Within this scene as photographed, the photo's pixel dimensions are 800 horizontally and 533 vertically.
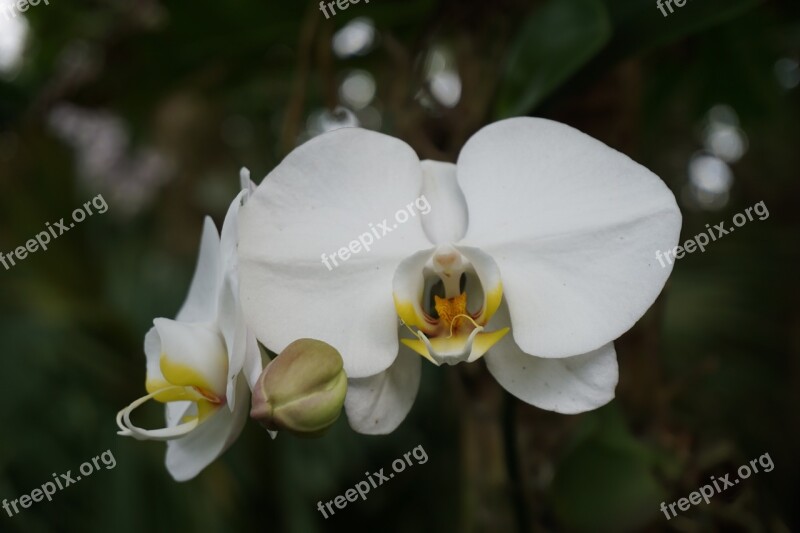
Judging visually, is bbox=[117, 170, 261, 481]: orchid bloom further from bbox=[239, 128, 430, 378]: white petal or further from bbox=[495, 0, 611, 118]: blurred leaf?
bbox=[495, 0, 611, 118]: blurred leaf

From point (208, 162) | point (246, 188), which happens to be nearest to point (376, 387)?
point (246, 188)

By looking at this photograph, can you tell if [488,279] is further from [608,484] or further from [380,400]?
[608,484]

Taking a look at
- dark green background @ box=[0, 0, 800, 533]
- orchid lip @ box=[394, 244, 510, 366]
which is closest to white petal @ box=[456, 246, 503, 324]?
orchid lip @ box=[394, 244, 510, 366]

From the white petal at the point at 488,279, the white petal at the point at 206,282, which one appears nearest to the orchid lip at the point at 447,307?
the white petal at the point at 488,279

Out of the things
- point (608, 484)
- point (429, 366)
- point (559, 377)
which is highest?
point (559, 377)

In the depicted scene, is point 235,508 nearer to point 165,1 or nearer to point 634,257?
point 165,1

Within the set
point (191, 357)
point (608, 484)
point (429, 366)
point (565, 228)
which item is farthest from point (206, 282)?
point (429, 366)
